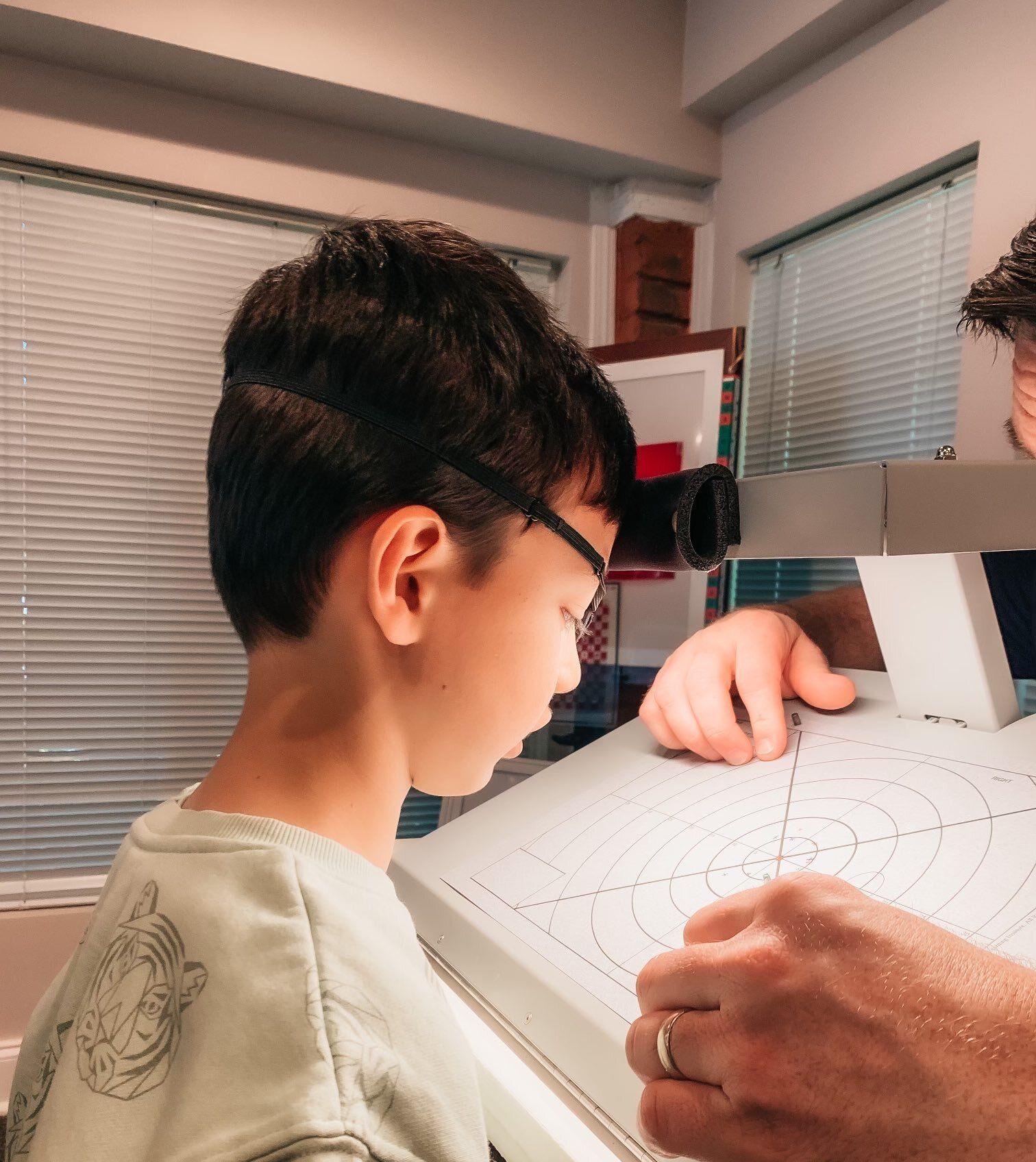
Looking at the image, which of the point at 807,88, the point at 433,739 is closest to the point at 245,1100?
the point at 433,739

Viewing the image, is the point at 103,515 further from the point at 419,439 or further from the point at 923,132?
the point at 923,132

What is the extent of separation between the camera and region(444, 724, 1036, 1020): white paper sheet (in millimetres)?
717

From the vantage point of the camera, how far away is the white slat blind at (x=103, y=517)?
82.9 inches

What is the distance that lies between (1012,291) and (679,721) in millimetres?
725

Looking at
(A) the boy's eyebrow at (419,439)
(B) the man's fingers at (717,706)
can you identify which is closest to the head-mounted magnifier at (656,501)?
(A) the boy's eyebrow at (419,439)

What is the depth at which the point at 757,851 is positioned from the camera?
0.84 metres

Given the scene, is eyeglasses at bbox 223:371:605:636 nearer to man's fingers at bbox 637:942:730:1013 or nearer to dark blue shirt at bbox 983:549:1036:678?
man's fingers at bbox 637:942:730:1013

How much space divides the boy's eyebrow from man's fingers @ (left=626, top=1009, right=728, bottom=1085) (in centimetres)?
35

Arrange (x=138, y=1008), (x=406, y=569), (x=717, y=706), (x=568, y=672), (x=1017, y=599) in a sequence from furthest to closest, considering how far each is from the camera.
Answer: (x=1017, y=599)
(x=717, y=706)
(x=568, y=672)
(x=406, y=569)
(x=138, y=1008)

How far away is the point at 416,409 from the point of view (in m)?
0.61

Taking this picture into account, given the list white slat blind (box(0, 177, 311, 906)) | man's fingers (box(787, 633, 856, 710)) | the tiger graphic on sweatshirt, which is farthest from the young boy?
white slat blind (box(0, 177, 311, 906))

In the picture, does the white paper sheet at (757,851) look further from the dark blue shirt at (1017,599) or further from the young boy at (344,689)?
the dark blue shirt at (1017,599)

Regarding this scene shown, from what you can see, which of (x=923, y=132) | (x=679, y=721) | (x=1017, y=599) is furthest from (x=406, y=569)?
(x=923, y=132)

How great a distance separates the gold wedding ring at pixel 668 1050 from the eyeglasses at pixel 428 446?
35 centimetres
